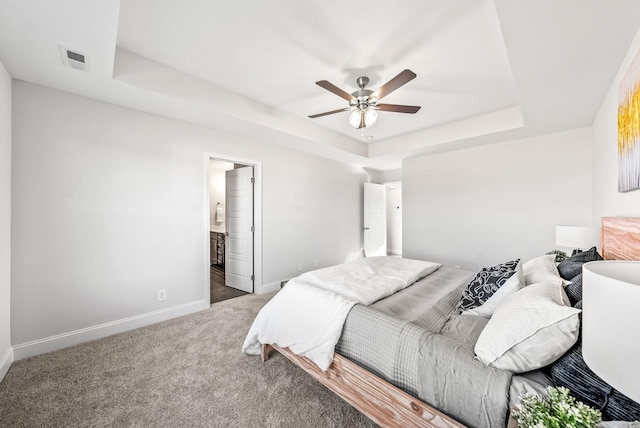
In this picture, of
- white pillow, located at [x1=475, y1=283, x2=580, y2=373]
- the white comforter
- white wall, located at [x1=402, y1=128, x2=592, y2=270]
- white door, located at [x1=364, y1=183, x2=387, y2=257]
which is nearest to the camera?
white pillow, located at [x1=475, y1=283, x2=580, y2=373]

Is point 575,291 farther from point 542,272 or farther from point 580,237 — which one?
point 580,237

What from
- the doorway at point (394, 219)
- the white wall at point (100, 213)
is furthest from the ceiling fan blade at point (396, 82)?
the doorway at point (394, 219)

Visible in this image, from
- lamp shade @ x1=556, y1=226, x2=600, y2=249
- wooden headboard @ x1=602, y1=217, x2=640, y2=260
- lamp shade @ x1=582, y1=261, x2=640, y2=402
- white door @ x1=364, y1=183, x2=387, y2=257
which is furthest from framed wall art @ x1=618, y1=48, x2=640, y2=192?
white door @ x1=364, y1=183, x2=387, y2=257

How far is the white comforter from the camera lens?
160 cm

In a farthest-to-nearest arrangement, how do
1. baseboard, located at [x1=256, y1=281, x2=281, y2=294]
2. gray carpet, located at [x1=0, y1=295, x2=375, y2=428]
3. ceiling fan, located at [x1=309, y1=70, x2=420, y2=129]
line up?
baseboard, located at [x1=256, y1=281, x2=281, y2=294] < ceiling fan, located at [x1=309, y1=70, x2=420, y2=129] < gray carpet, located at [x1=0, y1=295, x2=375, y2=428]

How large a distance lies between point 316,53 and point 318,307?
2.05 m

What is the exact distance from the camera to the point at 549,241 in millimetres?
3305

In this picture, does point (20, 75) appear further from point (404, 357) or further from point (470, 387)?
point (470, 387)

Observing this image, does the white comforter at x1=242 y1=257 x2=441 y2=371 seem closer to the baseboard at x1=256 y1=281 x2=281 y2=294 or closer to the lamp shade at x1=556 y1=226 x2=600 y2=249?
the lamp shade at x1=556 y1=226 x2=600 y2=249

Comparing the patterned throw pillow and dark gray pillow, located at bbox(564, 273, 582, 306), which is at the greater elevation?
dark gray pillow, located at bbox(564, 273, 582, 306)

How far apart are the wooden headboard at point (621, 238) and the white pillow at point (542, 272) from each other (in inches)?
13.0

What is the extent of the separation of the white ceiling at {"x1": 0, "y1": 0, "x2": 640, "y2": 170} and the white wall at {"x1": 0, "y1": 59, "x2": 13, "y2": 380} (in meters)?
0.25

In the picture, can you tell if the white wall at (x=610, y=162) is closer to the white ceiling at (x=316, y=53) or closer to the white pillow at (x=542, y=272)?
the white ceiling at (x=316, y=53)

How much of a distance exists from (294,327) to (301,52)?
221 centimetres
